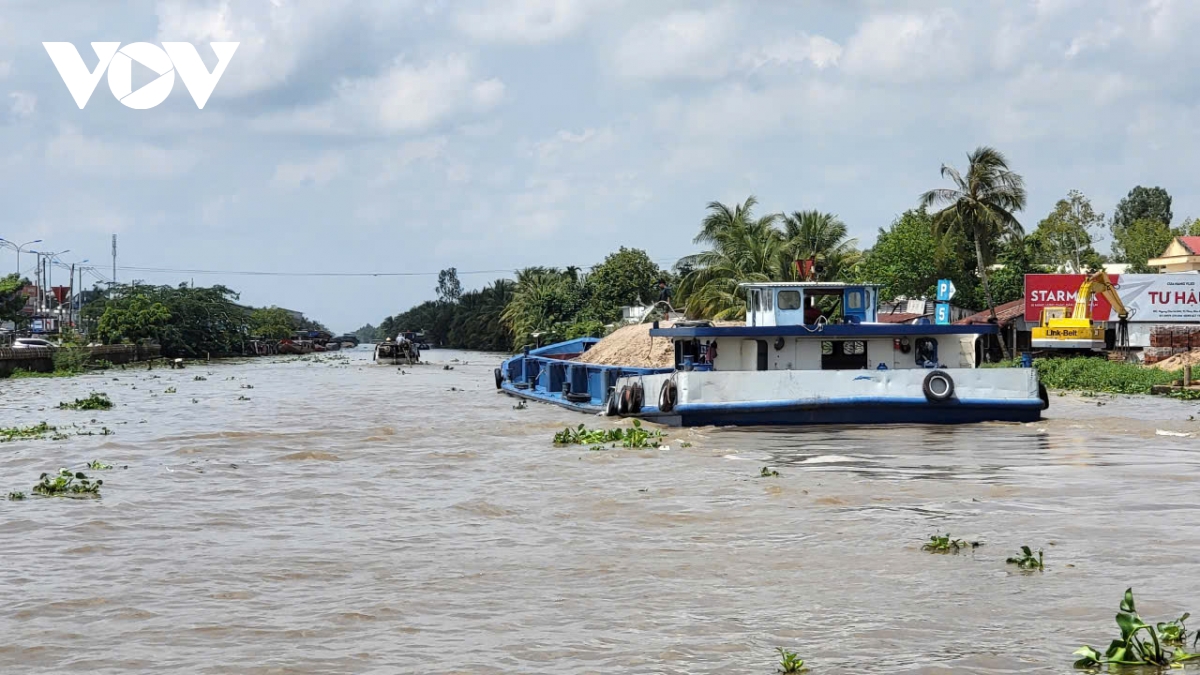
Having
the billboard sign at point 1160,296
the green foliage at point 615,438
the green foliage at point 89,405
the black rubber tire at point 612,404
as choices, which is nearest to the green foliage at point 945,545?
the green foliage at point 615,438

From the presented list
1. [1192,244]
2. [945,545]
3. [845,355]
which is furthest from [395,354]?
[945,545]

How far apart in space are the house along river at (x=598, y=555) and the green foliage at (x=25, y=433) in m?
1.48

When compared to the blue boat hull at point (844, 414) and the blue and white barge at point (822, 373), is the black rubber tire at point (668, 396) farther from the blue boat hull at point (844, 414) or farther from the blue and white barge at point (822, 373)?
the blue boat hull at point (844, 414)

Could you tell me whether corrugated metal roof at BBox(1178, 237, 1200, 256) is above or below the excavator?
above

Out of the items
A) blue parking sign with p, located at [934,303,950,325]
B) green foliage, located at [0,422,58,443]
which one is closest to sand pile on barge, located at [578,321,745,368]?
blue parking sign with p, located at [934,303,950,325]

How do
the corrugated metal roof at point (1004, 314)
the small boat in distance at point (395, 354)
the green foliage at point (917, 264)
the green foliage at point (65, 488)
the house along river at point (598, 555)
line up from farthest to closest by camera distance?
1. the small boat in distance at point (395, 354)
2. the green foliage at point (917, 264)
3. the corrugated metal roof at point (1004, 314)
4. the green foliage at point (65, 488)
5. the house along river at point (598, 555)

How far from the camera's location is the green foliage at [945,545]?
10.9m

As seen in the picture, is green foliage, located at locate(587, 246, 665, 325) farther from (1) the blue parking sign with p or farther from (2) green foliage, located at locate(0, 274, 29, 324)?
(1) the blue parking sign with p

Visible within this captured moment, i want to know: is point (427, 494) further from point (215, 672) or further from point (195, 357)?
point (195, 357)

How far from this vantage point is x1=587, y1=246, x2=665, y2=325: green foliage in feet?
267

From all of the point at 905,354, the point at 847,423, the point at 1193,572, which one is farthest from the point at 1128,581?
the point at 905,354

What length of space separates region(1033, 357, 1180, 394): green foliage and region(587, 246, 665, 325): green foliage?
42.5 m

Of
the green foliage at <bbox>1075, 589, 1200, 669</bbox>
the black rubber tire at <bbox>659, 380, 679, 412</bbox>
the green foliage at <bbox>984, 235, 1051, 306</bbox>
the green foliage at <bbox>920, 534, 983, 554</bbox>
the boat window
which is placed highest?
the green foliage at <bbox>984, 235, 1051, 306</bbox>

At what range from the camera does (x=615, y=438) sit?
21109mm
